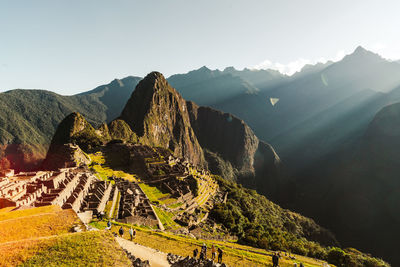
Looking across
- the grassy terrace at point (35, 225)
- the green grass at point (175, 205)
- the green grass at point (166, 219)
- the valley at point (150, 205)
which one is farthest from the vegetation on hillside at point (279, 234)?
the grassy terrace at point (35, 225)

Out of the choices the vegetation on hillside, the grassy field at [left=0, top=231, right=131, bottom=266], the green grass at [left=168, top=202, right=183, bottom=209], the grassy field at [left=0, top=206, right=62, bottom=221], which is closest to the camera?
the grassy field at [left=0, top=231, right=131, bottom=266]

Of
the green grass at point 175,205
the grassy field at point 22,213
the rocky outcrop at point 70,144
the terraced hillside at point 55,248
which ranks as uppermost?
the rocky outcrop at point 70,144

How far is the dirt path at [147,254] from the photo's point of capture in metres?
16.2

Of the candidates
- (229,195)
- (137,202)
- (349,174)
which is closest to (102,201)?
(137,202)

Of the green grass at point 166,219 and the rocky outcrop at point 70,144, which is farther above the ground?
the rocky outcrop at point 70,144

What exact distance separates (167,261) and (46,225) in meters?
9.08

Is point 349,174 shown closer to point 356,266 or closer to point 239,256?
point 356,266

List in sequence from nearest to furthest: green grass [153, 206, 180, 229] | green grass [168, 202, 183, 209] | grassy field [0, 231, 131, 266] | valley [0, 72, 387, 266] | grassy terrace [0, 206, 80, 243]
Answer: grassy field [0, 231, 131, 266], grassy terrace [0, 206, 80, 243], valley [0, 72, 387, 266], green grass [153, 206, 180, 229], green grass [168, 202, 183, 209]

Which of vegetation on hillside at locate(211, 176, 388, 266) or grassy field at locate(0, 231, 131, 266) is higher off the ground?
grassy field at locate(0, 231, 131, 266)

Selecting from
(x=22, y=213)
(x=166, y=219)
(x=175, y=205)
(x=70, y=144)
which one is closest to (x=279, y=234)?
(x=175, y=205)

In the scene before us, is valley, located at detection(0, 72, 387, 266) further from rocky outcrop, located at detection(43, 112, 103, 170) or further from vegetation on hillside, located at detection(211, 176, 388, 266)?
rocky outcrop, located at detection(43, 112, 103, 170)

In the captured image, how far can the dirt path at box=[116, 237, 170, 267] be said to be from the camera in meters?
16.2

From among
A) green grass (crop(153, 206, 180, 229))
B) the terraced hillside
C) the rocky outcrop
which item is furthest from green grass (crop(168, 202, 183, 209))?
the terraced hillside

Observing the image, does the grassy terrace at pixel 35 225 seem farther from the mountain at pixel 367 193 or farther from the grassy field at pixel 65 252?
the mountain at pixel 367 193
